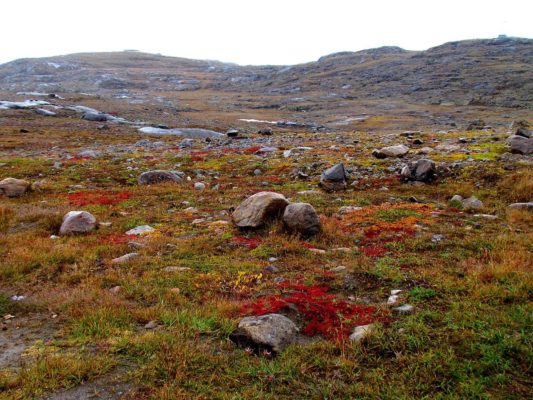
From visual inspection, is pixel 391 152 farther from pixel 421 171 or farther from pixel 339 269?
pixel 339 269

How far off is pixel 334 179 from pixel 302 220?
7384 mm

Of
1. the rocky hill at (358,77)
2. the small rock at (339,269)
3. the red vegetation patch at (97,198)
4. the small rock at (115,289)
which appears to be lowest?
the red vegetation patch at (97,198)

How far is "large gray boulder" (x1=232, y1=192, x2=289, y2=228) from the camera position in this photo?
11.4 m

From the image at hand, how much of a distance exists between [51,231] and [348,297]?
904 centimetres

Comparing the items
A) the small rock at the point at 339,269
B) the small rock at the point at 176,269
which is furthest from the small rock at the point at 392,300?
the small rock at the point at 176,269

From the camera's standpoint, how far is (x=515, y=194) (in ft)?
45.8

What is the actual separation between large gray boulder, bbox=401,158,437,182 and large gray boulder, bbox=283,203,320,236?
832cm

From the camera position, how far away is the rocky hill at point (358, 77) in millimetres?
95312

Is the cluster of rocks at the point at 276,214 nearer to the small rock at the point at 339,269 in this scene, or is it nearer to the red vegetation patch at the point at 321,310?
the small rock at the point at 339,269

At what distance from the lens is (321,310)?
6.89m

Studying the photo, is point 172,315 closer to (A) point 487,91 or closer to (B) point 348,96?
(A) point 487,91

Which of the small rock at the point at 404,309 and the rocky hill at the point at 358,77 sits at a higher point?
the rocky hill at the point at 358,77

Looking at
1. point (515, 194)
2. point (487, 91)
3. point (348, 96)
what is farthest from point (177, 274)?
point (348, 96)

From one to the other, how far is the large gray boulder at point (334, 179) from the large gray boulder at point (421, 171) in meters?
2.78
